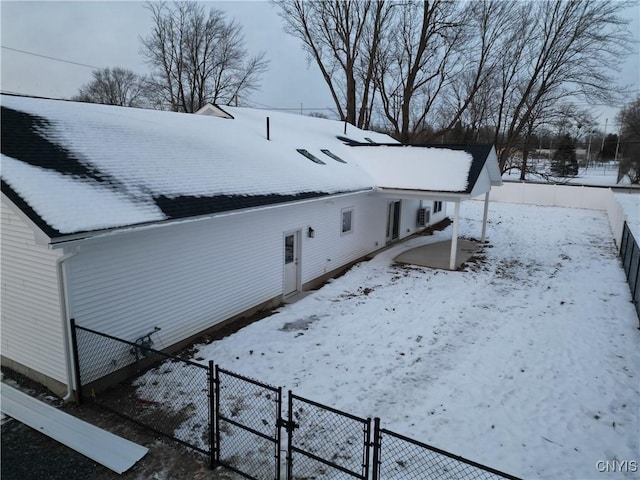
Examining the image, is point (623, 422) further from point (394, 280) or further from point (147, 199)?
point (147, 199)

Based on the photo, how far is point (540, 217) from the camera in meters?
25.2

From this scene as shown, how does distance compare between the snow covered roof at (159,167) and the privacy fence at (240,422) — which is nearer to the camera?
the privacy fence at (240,422)

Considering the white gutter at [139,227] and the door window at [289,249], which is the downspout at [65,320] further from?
the door window at [289,249]

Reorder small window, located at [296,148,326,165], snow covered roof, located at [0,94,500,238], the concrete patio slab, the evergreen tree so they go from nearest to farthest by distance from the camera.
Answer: snow covered roof, located at [0,94,500,238], small window, located at [296,148,326,165], the concrete patio slab, the evergreen tree

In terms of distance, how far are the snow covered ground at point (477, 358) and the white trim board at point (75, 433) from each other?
1039 millimetres

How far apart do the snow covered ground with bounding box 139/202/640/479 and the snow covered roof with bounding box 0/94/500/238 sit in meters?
2.94

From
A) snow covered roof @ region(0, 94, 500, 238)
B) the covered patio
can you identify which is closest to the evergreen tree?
the covered patio

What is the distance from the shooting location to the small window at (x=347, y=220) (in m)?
14.3

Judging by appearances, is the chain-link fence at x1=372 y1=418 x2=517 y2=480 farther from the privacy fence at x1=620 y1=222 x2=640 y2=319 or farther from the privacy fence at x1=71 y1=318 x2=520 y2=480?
the privacy fence at x1=620 y1=222 x2=640 y2=319

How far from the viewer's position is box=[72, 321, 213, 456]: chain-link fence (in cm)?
591

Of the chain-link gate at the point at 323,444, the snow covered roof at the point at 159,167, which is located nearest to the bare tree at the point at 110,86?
the snow covered roof at the point at 159,167

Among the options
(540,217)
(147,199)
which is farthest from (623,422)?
(540,217)

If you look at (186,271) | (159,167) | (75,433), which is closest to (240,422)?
(75,433)

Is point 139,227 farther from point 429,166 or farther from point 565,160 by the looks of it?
point 565,160
